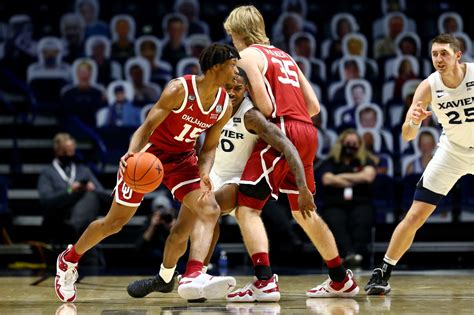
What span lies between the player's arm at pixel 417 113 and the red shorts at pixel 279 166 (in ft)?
2.20

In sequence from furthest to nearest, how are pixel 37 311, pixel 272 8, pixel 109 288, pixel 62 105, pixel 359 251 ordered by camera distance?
pixel 272 8
pixel 62 105
pixel 359 251
pixel 109 288
pixel 37 311

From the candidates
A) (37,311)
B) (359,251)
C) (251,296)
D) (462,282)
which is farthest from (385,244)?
(37,311)

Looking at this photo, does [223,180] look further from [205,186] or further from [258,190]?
[205,186]

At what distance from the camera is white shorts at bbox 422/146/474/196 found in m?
6.73

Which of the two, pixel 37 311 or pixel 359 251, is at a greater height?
pixel 37 311

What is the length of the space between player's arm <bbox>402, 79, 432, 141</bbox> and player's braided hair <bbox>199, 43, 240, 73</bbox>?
1.28 metres

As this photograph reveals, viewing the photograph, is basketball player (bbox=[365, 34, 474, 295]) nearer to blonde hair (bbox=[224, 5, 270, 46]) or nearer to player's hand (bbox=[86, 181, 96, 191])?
blonde hair (bbox=[224, 5, 270, 46])

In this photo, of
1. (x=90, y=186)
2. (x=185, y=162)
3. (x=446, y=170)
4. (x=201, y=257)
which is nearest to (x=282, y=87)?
(x=185, y=162)

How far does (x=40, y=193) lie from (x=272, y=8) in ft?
17.8

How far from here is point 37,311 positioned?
580 centimetres

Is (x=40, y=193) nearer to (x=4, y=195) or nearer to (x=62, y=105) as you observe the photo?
(x=4, y=195)

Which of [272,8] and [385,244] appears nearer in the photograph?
[385,244]

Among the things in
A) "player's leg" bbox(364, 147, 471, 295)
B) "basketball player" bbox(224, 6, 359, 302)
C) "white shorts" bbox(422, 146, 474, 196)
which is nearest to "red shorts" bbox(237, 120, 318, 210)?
"basketball player" bbox(224, 6, 359, 302)

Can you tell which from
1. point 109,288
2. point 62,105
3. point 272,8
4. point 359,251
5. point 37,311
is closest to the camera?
point 37,311
